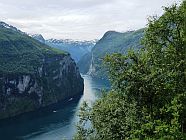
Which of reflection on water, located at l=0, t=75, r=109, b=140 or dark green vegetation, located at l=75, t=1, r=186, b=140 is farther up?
dark green vegetation, located at l=75, t=1, r=186, b=140

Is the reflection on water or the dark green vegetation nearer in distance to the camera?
the dark green vegetation

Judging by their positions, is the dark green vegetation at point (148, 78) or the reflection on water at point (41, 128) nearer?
the dark green vegetation at point (148, 78)

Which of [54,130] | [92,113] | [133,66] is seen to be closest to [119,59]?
[133,66]

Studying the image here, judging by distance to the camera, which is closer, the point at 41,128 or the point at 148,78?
the point at 148,78

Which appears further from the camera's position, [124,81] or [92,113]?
[92,113]

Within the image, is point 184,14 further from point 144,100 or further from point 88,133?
point 88,133

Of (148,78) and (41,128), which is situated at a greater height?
(148,78)

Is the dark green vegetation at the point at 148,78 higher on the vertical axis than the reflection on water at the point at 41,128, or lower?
higher

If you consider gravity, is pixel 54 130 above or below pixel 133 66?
below
